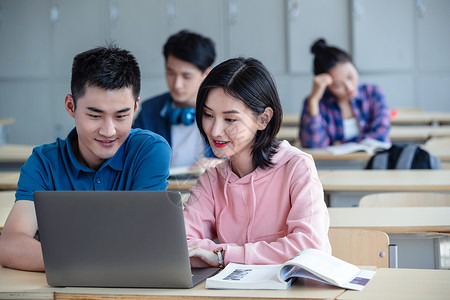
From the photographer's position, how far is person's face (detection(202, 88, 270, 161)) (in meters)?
1.61

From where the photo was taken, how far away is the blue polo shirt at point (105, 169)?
1722 millimetres

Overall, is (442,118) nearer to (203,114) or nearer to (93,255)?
(203,114)

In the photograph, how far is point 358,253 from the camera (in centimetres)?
176

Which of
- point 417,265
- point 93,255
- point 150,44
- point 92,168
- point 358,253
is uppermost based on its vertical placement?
point 150,44

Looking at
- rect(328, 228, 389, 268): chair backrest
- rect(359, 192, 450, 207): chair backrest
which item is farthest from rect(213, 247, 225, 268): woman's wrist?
rect(359, 192, 450, 207): chair backrest

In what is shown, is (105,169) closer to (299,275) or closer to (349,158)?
(299,275)

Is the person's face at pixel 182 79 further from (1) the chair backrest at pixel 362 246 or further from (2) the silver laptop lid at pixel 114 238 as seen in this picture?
(2) the silver laptop lid at pixel 114 238

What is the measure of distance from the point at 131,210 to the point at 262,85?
511mm

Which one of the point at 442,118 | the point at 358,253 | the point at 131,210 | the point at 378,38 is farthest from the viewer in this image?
the point at 378,38

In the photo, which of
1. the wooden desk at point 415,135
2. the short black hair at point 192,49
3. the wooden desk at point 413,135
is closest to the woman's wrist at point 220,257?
the short black hair at point 192,49

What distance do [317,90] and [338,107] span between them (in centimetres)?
18

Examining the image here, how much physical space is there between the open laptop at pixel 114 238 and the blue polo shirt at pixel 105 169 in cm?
36

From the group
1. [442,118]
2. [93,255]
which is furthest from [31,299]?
[442,118]

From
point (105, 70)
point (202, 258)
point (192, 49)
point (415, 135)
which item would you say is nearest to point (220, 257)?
point (202, 258)
